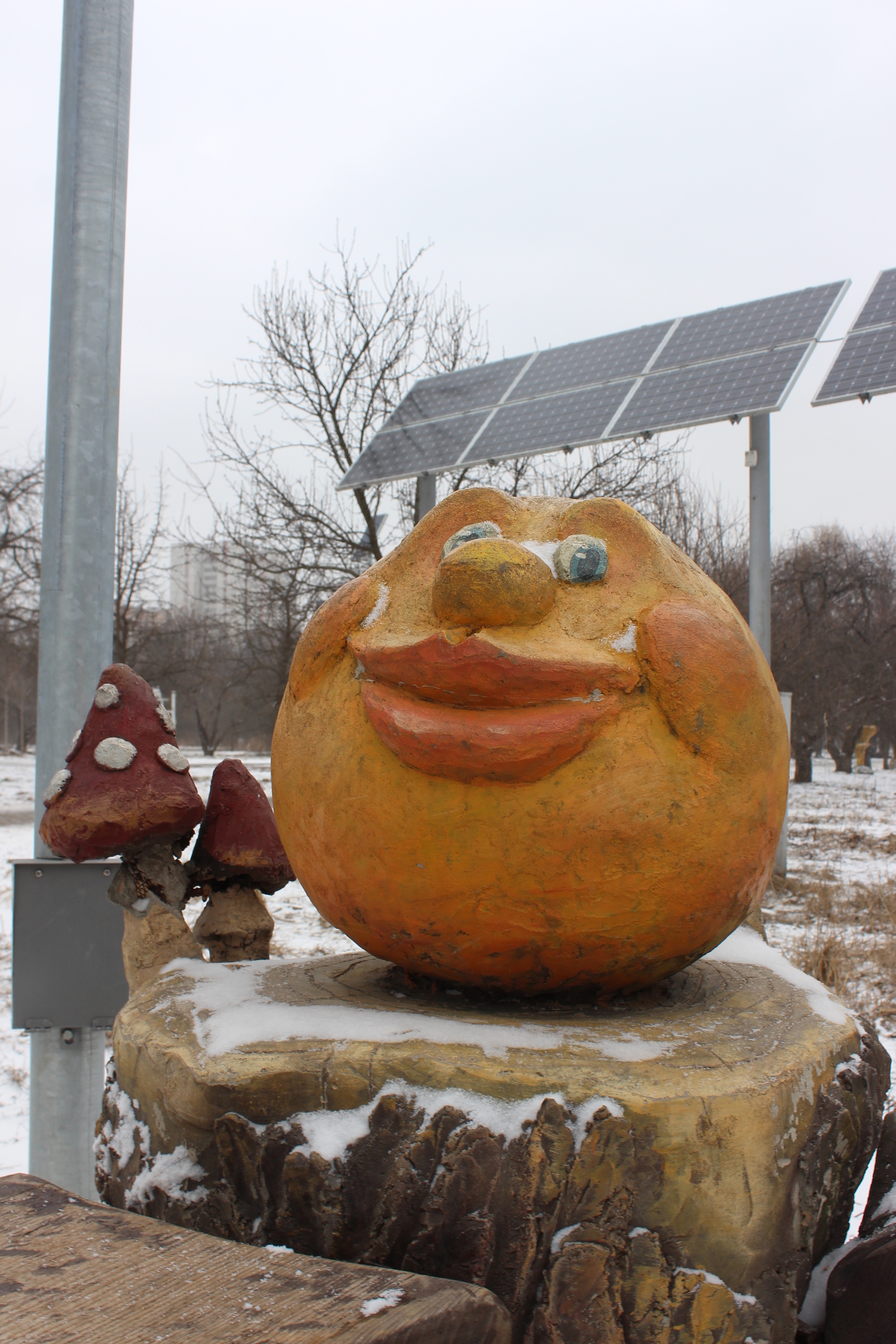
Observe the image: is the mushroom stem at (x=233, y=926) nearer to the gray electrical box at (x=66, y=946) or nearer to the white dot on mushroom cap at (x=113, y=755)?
the gray electrical box at (x=66, y=946)

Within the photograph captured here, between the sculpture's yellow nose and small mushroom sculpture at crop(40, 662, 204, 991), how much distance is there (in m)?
0.83

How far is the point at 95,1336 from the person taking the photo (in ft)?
3.84

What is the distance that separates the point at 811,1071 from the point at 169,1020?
1.17 meters

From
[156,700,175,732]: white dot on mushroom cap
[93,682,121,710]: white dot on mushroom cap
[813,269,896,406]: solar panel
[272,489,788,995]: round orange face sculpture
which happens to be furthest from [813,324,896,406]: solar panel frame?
[93,682,121,710]: white dot on mushroom cap

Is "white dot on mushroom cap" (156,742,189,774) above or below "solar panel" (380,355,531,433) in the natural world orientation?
below

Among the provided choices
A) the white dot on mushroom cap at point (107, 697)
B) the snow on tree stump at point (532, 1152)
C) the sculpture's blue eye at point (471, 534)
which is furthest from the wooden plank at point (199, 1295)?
the sculpture's blue eye at point (471, 534)

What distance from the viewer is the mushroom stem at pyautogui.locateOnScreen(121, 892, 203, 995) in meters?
2.31

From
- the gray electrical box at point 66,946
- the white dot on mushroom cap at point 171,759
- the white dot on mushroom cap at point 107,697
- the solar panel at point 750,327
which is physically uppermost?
the solar panel at point 750,327

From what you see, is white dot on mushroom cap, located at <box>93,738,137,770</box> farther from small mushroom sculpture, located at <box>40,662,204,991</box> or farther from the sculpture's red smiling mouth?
the sculpture's red smiling mouth

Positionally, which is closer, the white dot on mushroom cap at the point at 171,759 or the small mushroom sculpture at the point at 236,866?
the white dot on mushroom cap at the point at 171,759

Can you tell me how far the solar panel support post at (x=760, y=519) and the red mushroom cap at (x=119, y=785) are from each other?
4.84 m

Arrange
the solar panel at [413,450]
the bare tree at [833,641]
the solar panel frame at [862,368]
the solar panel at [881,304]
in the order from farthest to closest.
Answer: the bare tree at [833,641] < the solar panel at [413,450] < the solar panel at [881,304] < the solar panel frame at [862,368]

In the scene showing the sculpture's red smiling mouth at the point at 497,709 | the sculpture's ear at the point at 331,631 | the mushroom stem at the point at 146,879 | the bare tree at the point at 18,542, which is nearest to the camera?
the sculpture's red smiling mouth at the point at 497,709

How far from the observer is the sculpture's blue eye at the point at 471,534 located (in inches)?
77.4
